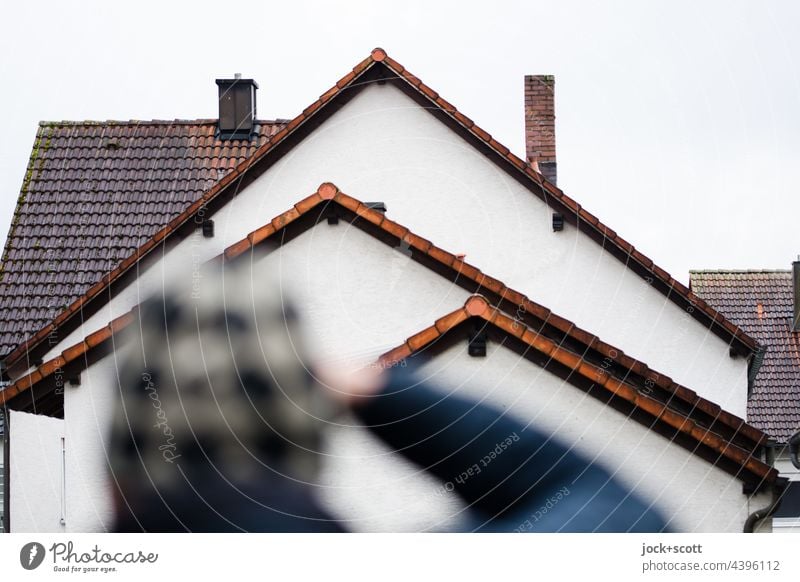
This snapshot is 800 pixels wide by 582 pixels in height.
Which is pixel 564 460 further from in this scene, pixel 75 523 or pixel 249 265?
pixel 75 523

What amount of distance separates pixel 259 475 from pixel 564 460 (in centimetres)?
120

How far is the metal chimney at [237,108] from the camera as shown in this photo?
10.1m

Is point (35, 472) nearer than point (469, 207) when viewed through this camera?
Yes

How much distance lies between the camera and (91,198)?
9.35 meters

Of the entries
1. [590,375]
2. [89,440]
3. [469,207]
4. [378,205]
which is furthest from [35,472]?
[590,375]

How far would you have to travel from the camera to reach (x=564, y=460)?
5.08m

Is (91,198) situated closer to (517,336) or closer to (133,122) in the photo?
(133,122)

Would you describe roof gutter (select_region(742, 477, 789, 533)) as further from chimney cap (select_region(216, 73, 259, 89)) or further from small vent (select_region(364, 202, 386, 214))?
chimney cap (select_region(216, 73, 259, 89))

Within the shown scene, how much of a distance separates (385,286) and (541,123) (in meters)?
5.15

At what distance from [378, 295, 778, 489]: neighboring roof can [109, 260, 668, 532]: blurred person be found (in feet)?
0.57

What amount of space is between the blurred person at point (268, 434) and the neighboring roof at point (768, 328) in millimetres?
8784

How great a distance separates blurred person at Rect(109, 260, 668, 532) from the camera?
5.05 meters

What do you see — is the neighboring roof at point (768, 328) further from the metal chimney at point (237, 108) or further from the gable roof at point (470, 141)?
the metal chimney at point (237, 108)
